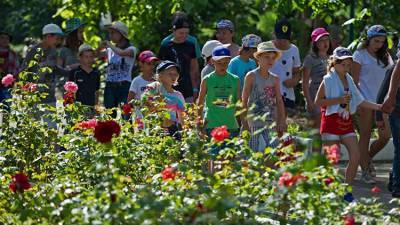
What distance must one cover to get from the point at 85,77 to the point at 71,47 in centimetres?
67

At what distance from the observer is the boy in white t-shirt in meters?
12.0

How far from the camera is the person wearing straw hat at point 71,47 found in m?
13.6

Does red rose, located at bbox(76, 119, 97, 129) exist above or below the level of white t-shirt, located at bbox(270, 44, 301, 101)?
below

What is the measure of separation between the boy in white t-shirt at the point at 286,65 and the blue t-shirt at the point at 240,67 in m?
0.43

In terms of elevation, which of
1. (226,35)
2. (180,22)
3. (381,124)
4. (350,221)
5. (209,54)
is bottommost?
(381,124)

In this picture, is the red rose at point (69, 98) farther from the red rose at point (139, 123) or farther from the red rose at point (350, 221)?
the red rose at point (350, 221)

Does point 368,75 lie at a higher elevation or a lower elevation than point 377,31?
lower

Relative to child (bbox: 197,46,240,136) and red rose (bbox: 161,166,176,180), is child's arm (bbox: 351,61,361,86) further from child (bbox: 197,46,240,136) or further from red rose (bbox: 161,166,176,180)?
red rose (bbox: 161,166,176,180)

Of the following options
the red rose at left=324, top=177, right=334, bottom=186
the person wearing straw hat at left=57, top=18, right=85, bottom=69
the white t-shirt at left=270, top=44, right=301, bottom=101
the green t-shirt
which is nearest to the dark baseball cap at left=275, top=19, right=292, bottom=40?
the white t-shirt at left=270, top=44, right=301, bottom=101

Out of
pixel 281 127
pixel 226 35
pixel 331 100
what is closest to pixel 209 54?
pixel 226 35

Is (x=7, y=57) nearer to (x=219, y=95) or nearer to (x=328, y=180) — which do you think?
(x=219, y=95)

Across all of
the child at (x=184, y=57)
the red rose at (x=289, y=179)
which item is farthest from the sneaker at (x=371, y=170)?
the red rose at (x=289, y=179)

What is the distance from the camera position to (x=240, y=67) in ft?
38.1

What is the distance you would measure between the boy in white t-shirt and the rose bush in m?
3.54
